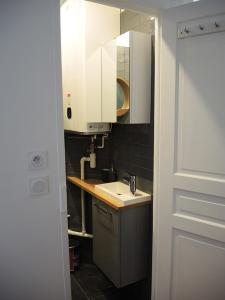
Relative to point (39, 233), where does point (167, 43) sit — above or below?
above

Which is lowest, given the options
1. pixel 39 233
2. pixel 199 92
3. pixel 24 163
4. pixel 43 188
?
pixel 39 233

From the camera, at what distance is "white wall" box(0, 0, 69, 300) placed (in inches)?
46.3

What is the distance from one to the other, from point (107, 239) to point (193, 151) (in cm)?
105

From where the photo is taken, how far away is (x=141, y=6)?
152cm

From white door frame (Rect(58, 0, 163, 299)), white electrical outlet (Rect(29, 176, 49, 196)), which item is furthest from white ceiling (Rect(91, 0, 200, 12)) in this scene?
white electrical outlet (Rect(29, 176, 49, 196))

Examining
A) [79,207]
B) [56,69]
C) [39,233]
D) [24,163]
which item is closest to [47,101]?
[56,69]

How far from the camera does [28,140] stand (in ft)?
4.09

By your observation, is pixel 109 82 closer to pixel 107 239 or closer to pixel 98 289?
pixel 107 239

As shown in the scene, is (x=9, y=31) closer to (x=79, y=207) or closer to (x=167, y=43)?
(x=167, y=43)

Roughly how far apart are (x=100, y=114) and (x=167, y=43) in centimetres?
80

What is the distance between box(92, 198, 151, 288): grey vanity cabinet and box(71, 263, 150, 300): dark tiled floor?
0.77ft

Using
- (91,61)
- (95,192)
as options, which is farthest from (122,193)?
(91,61)

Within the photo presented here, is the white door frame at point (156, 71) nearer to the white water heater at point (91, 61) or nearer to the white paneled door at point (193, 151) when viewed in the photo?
the white paneled door at point (193, 151)

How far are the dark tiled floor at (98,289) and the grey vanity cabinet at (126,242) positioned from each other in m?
0.23
